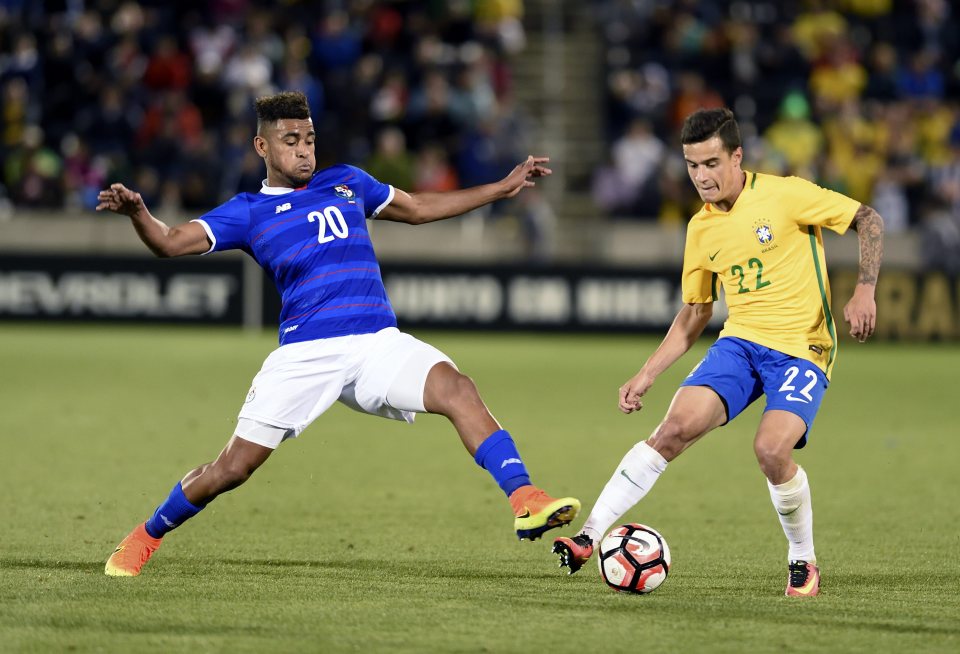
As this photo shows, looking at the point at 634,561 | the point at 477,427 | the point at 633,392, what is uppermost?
Answer: the point at 633,392

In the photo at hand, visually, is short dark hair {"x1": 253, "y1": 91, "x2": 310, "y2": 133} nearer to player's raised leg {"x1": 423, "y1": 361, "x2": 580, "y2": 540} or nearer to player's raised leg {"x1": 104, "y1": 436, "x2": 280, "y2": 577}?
player's raised leg {"x1": 423, "y1": 361, "x2": 580, "y2": 540}

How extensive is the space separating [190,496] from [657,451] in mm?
1975

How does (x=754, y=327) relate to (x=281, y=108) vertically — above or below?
below

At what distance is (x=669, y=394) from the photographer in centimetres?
1455

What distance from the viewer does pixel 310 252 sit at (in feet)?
21.2

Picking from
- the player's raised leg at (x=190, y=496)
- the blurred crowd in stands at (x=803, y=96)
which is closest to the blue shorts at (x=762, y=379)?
the player's raised leg at (x=190, y=496)

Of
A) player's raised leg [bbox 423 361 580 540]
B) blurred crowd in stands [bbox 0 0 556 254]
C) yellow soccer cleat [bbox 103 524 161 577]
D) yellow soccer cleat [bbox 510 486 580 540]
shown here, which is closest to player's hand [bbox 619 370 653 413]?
player's raised leg [bbox 423 361 580 540]

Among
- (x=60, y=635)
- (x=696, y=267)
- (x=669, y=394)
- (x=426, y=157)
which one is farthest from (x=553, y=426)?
(x=426, y=157)

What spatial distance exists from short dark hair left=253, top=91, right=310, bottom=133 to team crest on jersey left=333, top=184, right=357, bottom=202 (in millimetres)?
336

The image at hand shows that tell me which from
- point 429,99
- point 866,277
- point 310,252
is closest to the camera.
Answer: point 866,277

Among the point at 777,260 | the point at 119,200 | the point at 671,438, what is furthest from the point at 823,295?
the point at 119,200

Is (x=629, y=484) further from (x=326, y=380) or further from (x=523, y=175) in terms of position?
(x=523, y=175)

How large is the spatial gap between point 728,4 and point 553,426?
13.8m

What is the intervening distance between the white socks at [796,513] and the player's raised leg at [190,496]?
82.7 inches
